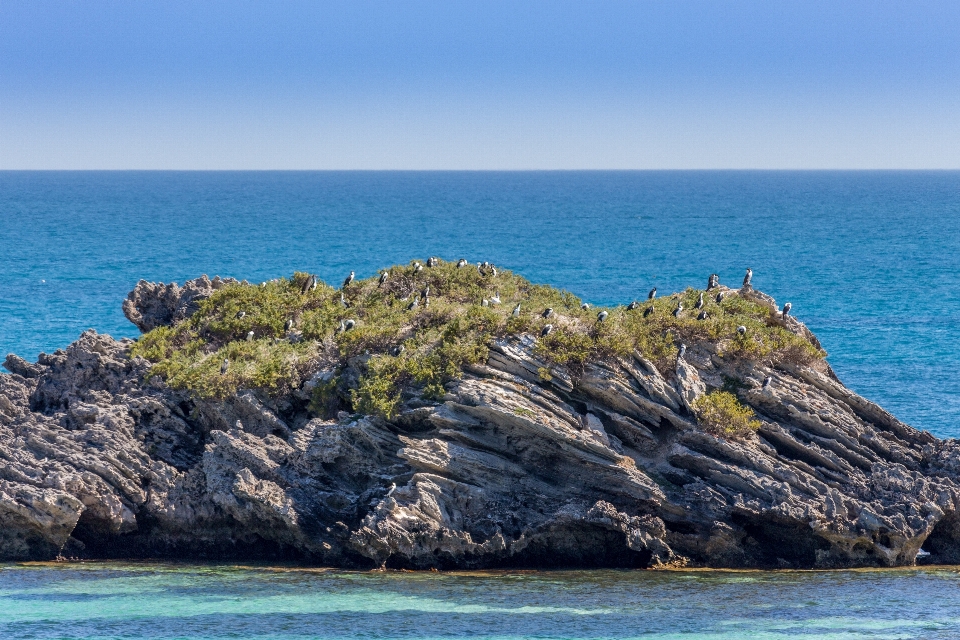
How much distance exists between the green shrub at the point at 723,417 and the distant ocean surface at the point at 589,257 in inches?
669

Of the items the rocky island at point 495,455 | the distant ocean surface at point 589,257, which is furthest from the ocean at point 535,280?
the rocky island at point 495,455

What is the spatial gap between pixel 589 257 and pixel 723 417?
253 ft

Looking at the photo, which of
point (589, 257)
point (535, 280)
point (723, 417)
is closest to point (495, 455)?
point (723, 417)

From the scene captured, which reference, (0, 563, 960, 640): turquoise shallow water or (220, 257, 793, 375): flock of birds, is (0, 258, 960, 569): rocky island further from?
(0, 563, 960, 640): turquoise shallow water

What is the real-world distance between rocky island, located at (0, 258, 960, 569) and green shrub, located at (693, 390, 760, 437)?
0.20 feet

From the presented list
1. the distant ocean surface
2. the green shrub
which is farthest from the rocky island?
the distant ocean surface

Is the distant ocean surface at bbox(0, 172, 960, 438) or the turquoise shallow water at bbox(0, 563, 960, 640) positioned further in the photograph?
the distant ocean surface at bbox(0, 172, 960, 438)

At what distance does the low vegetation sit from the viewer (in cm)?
3070

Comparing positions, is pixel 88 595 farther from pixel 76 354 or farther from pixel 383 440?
pixel 76 354

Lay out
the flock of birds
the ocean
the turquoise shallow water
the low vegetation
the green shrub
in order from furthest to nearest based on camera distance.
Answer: the flock of birds < the low vegetation < the green shrub < the ocean < the turquoise shallow water

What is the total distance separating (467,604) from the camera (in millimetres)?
25422

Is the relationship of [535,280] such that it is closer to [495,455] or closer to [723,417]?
[723,417]

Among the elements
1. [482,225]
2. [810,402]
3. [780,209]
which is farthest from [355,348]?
[780,209]

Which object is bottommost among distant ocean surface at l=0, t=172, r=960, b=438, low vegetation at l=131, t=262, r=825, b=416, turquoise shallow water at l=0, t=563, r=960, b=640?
turquoise shallow water at l=0, t=563, r=960, b=640
